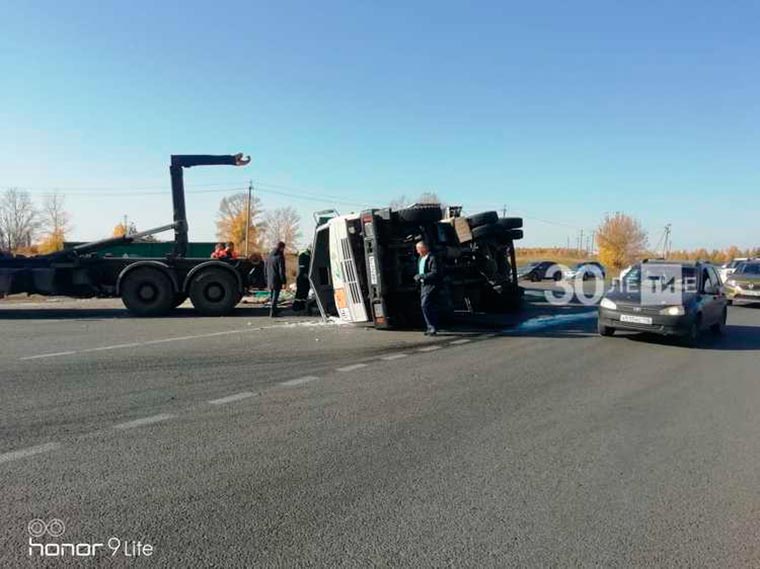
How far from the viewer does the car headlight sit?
955 cm

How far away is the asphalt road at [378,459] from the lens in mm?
2895

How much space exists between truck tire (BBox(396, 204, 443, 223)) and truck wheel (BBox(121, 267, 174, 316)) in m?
6.63

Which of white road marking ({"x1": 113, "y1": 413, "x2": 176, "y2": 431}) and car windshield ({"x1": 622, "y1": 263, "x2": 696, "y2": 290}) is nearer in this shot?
white road marking ({"x1": 113, "y1": 413, "x2": 176, "y2": 431})

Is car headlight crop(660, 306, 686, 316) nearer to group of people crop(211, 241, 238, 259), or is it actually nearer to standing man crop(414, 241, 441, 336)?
standing man crop(414, 241, 441, 336)

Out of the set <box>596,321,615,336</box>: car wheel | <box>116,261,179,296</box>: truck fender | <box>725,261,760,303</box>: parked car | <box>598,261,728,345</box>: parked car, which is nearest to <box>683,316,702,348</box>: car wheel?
<box>598,261,728,345</box>: parked car

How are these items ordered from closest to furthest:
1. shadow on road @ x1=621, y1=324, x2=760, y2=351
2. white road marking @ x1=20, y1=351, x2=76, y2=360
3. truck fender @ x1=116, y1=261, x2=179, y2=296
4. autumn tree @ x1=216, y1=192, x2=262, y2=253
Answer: white road marking @ x1=20, y1=351, x2=76, y2=360, shadow on road @ x1=621, y1=324, x2=760, y2=351, truck fender @ x1=116, y1=261, x2=179, y2=296, autumn tree @ x1=216, y1=192, x2=262, y2=253

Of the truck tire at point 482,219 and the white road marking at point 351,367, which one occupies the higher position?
the truck tire at point 482,219

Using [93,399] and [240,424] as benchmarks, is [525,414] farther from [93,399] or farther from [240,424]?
[93,399]

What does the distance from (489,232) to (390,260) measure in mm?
3717

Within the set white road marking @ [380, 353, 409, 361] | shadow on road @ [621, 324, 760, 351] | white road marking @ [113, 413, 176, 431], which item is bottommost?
shadow on road @ [621, 324, 760, 351]

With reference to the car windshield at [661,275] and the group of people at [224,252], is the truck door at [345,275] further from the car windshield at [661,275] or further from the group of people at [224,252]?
the car windshield at [661,275]

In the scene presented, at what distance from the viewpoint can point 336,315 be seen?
41.1ft

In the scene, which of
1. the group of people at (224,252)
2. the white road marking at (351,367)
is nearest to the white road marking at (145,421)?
the white road marking at (351,367)

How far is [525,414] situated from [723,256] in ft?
369
